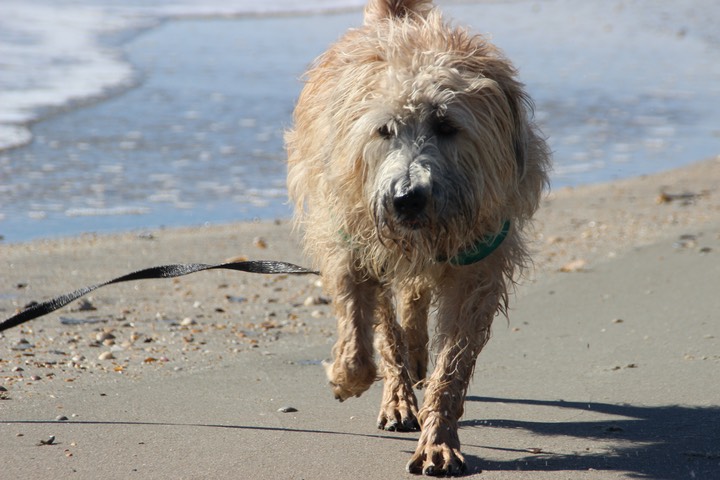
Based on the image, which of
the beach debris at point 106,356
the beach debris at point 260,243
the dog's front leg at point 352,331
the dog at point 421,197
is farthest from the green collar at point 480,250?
the beach debris at point 260,243

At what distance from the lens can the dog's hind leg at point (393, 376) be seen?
4.27 meters

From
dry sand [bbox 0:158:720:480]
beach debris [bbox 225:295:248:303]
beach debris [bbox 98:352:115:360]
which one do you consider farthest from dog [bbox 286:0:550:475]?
beach debris [bbox 225:295:248:303]

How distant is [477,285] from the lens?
394 centimetres

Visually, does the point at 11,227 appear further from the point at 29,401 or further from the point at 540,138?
the point at 540,138

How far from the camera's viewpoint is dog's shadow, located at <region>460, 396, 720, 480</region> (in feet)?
12.1

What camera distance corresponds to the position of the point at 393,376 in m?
4.36

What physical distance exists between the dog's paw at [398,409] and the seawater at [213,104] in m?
1.80

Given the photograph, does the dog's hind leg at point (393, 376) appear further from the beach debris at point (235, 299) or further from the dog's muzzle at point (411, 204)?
the beach debris at point (235, 299)

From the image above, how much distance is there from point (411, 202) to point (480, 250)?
52 cm

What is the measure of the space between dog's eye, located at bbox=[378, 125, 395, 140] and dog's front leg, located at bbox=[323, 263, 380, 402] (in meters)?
0.69

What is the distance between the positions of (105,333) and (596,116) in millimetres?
9181

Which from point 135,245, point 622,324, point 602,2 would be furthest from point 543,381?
point 602,2

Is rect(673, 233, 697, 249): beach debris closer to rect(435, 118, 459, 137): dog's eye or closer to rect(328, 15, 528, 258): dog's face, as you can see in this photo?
rect(328, 15, 528, 258): dog's face

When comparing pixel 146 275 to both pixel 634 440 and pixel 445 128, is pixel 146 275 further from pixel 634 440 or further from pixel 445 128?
pixel 634 440
